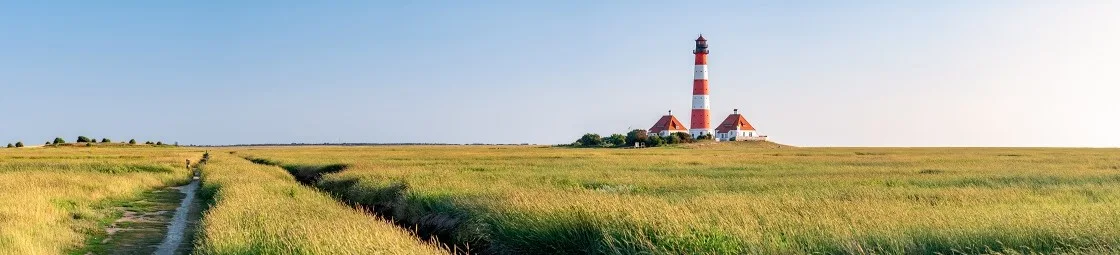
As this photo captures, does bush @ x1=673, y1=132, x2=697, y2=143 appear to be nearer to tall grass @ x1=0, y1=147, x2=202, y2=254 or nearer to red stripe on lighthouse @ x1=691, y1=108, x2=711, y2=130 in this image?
red stripe on lighthouse @ x1=691, y1=108, x2=711, y2=130

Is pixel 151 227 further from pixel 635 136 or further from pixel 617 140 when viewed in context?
pixel 617 140

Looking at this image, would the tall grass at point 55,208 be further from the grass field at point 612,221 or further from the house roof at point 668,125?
the house roof at point 668,125

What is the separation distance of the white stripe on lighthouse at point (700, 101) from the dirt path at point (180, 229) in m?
68.8

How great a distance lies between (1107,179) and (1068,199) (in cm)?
993

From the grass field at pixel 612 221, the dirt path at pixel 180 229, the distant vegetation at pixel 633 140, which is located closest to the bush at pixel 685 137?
the distant vegetation at pixel 633 140

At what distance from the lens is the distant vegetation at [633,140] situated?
292 ft

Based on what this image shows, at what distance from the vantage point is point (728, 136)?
99125mm

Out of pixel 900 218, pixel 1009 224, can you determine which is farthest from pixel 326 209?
pixel 1009 224

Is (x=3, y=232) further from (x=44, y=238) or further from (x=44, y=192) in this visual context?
(x=44, y=192)

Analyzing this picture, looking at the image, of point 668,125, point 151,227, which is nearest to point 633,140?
point 668,125

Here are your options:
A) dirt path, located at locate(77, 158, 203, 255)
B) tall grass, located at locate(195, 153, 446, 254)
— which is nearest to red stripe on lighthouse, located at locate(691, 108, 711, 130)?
dirt path, located at locate(77, 158, 203, 255)

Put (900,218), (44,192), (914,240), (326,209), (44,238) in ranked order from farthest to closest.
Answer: (44,192) < (326,209) < (44,238) < (900,218) < (914,240)

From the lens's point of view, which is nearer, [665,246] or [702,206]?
[665,246]

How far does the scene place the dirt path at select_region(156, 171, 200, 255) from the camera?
44.9 feet
